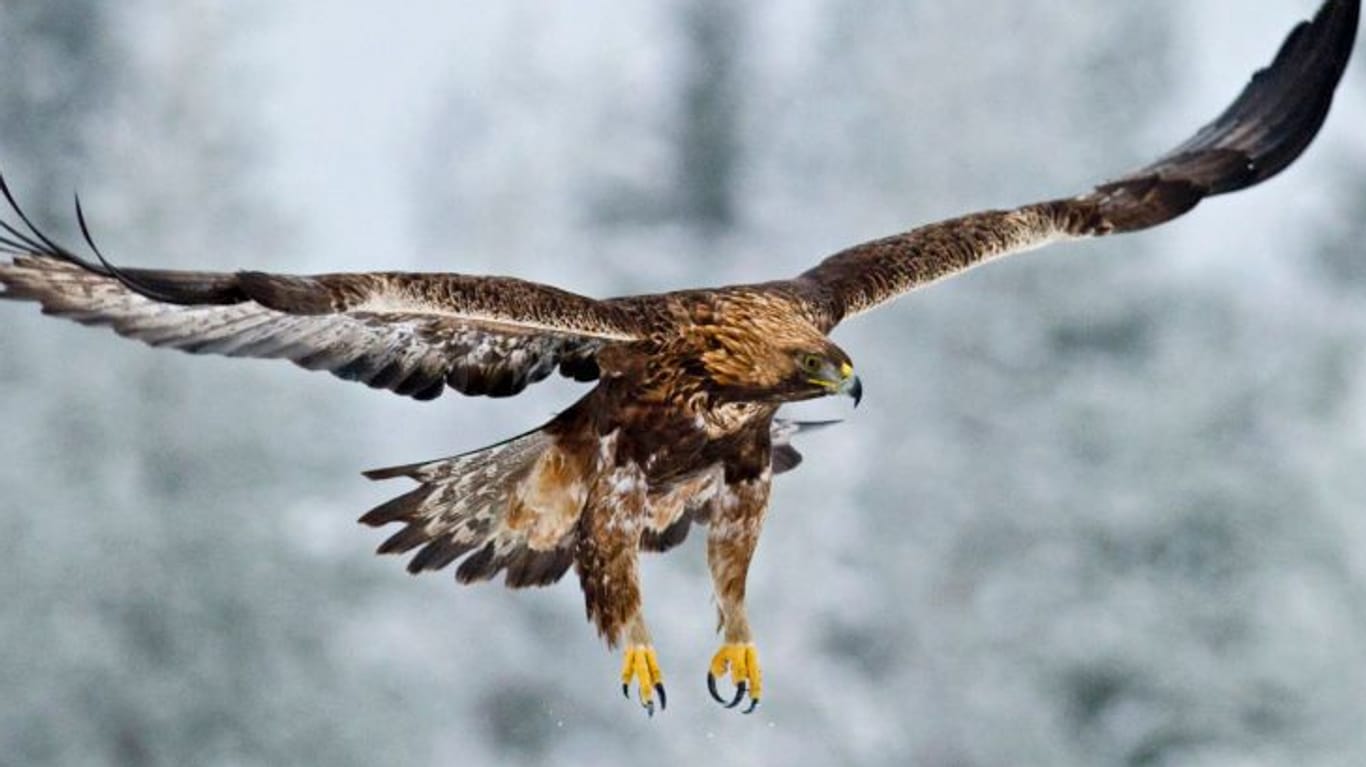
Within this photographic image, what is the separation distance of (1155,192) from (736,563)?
349 cm

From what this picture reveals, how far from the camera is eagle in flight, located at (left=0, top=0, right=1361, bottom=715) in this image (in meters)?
10.4

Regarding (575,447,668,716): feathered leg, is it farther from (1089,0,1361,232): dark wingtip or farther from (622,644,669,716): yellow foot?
(1089,0,1361,232): dark wingtip

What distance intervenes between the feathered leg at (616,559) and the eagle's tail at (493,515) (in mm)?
504

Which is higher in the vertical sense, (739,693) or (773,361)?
(773,361)

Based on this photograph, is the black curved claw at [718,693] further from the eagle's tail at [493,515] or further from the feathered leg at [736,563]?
the eagle's tail at [493,515]

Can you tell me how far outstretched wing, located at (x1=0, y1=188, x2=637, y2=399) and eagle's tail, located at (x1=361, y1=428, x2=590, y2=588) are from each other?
588 millimetres

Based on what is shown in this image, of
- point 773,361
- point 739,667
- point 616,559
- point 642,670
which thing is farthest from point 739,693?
point 773,361

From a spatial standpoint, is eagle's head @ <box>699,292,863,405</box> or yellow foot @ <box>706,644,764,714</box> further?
yellow foot @ <box>706,644,764,714</box>

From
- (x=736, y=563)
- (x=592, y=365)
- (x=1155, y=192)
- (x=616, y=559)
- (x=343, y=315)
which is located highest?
(x=1155, y=192)

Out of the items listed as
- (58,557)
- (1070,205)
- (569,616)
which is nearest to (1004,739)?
(569,616)

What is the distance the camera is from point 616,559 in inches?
435

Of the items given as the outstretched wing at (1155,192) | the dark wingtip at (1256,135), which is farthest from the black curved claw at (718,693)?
the dark wingtip at (1256,135)

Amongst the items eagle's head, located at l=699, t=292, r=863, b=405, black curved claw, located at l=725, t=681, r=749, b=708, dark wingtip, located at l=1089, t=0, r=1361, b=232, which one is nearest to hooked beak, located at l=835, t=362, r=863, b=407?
eagle's head, located at l=699, t=292, r=863, b=405

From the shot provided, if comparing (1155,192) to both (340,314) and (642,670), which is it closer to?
(642,670)
